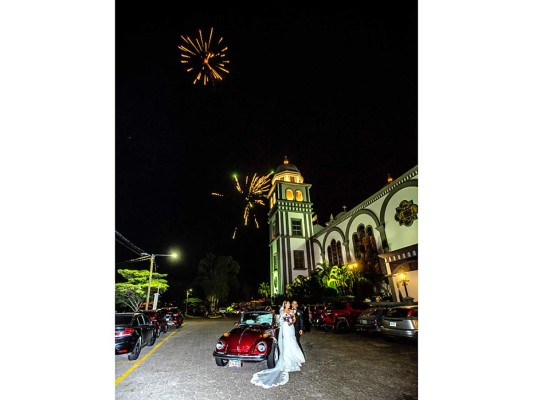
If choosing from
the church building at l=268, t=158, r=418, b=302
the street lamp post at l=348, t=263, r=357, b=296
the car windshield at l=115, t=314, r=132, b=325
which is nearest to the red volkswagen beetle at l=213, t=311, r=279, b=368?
the car windshield at l=115, t=314, r=132, b=325

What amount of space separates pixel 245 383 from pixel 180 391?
1.36 meters

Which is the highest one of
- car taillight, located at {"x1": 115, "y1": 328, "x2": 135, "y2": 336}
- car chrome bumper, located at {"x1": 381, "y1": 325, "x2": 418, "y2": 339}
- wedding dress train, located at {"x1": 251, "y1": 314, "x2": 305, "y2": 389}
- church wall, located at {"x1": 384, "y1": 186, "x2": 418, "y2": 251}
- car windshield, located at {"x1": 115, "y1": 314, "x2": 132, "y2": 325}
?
church wall, located at {"x1": 384, "y1": 186, "x2": 418, "y2": 251}

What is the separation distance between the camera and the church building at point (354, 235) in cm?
2408

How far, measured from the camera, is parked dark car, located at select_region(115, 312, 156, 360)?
344 inches

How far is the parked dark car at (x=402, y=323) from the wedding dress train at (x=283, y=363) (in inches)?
177

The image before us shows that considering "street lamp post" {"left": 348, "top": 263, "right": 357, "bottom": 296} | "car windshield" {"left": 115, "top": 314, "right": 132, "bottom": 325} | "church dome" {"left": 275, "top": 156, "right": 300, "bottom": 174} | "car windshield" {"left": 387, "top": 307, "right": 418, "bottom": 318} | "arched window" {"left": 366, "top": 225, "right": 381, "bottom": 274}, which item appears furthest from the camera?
"church dome" {"left": 275, "top": 156, "right": 300, "bottom": 174}

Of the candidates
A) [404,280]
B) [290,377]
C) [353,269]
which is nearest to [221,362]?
[290,377]

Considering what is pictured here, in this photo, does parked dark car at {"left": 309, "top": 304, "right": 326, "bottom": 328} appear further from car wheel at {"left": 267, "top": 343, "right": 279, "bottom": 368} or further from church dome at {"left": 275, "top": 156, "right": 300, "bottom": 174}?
church dome at {"left": 275, "top": 156, "right": 300, "bottom": 174}

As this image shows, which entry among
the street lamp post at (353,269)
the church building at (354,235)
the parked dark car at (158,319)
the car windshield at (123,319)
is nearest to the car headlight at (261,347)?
the car windshield at (123,319)

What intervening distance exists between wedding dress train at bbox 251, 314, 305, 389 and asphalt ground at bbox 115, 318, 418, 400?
0.19 m

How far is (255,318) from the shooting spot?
9.21 m
